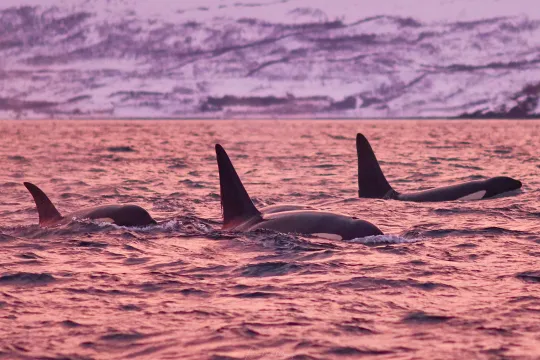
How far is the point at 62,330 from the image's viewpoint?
863 cm

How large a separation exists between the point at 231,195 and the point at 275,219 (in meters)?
0.82

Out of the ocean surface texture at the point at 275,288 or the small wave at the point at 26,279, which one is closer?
the ocean surface texture at the point at 275,288

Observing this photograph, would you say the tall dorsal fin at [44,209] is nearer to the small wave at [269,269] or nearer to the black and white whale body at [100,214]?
the black and white whale body at [100,214]

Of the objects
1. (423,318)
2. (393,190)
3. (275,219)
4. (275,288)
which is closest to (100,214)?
(275,219)

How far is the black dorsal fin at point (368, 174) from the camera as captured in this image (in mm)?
20562

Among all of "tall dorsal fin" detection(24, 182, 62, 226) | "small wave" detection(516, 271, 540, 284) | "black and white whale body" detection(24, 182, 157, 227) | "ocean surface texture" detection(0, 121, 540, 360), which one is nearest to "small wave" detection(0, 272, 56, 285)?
"ocean surface texture" detection(0, 121, 540, 360)

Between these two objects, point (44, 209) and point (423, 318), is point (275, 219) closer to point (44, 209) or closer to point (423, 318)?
point (44, 209)

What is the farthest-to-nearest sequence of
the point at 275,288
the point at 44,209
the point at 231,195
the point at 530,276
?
the point at 44,209 < the point at 231,195 < the point at 530,276 < the point at 275,288

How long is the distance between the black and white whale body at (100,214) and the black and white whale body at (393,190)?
6348mm

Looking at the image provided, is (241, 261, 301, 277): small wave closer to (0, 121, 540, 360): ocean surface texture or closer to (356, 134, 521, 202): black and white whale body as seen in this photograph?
(0, 121, 540, 360): ocean surface texture

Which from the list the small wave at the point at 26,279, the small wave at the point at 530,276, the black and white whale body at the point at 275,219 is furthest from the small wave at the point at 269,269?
the small wave at the point at 530,276

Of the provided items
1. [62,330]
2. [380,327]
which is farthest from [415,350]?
[62,330]

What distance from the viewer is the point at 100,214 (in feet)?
52.7

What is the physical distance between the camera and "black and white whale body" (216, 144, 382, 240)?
13.9 meters
